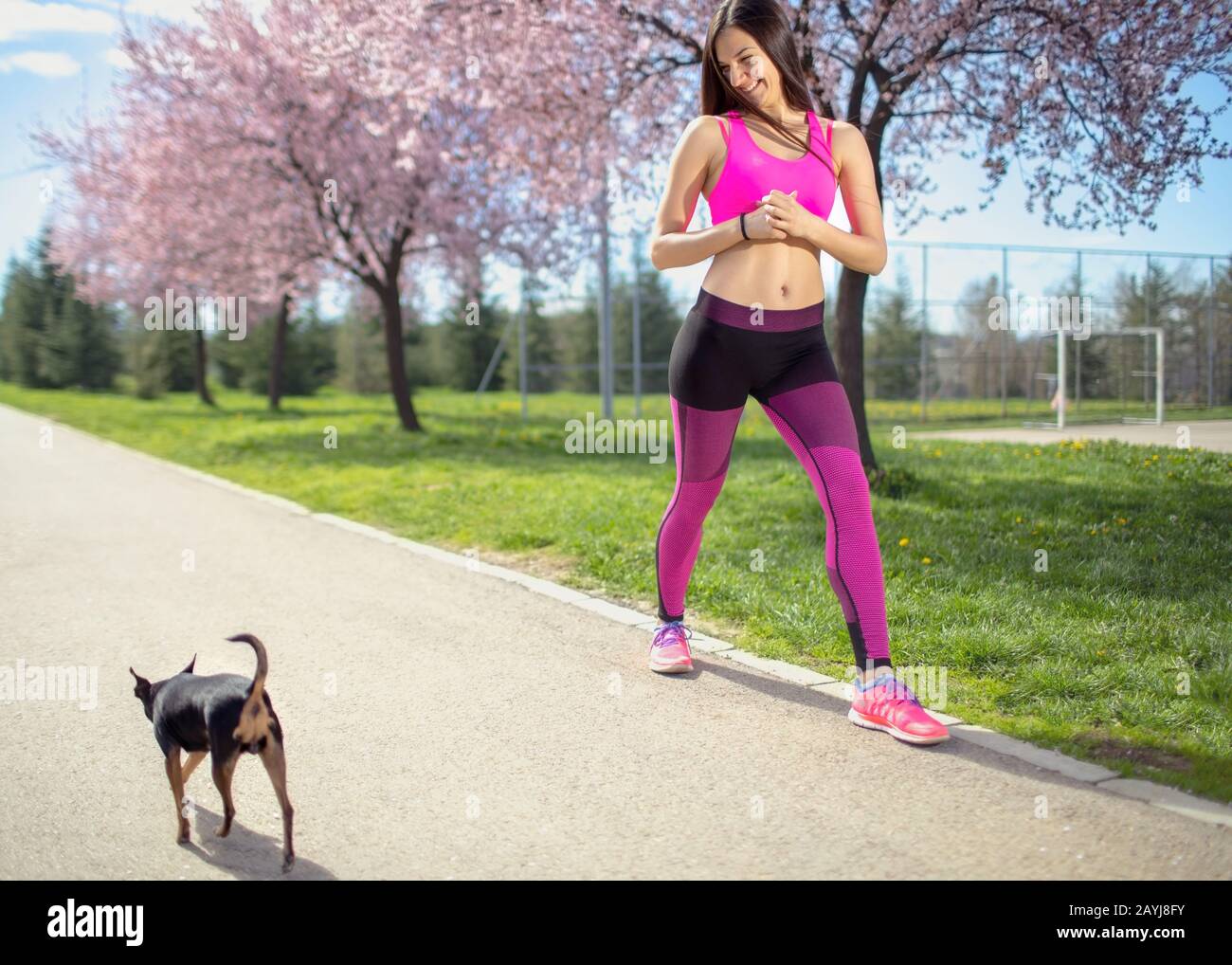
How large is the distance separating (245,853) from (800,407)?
7.20 feet

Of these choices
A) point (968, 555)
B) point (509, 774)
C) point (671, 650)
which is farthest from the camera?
point (968, 555)

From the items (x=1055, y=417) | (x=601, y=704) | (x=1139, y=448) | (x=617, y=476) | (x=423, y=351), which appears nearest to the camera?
(x=601, y=704)

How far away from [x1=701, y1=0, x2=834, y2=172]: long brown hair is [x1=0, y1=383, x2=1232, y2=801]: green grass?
2005 mm

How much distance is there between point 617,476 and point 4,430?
16.7 metres

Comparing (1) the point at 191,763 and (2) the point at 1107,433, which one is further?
(2) the point at 1107,433

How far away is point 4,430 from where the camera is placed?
21672mm

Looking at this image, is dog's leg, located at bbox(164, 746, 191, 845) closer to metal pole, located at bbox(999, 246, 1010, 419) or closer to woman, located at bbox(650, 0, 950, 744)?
woman, located at bbox(650, 0, 950, 744)

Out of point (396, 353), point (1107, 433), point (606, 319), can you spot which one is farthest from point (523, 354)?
point (1107, 433)

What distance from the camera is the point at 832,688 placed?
397cm

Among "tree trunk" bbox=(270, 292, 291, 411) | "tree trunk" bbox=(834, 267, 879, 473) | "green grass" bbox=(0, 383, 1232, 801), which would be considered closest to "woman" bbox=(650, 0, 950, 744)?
"green grass" bbox=(0, 383, 1232, 801)

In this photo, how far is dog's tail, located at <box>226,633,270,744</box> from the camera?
247 centimetres

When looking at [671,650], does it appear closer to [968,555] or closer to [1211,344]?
[968,555]
